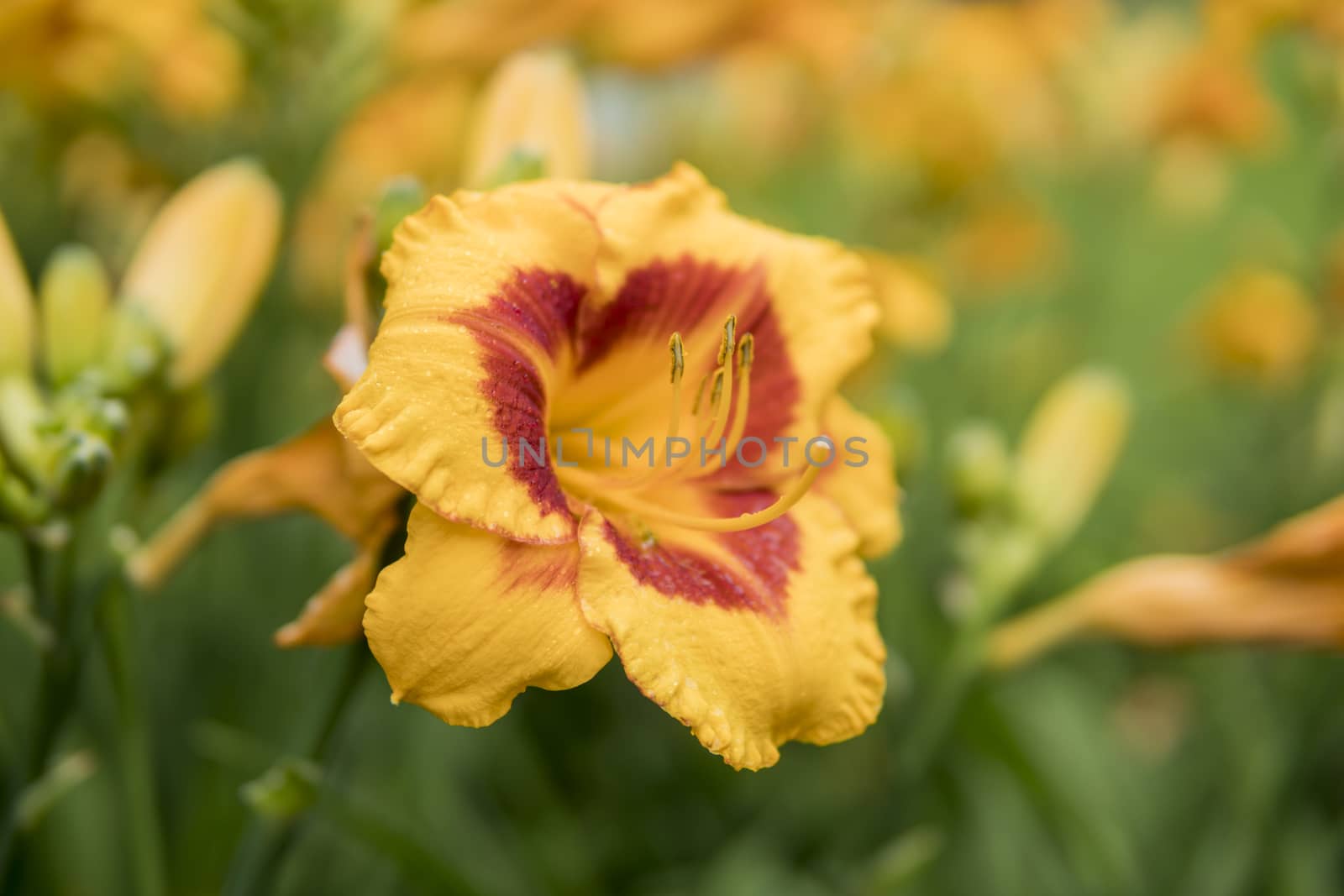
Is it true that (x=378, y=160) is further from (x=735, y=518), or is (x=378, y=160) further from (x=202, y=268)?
(x=735, y=518)

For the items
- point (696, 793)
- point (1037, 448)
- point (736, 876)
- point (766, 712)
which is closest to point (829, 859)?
point (736, 876)

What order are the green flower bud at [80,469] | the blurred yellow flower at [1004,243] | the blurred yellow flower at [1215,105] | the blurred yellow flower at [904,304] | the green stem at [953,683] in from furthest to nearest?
the blurred yellow flower at [1004,243] → the blurred yellow flower at [1215,105] → the blurred yellow flower at [904,304] → the green stem at [953,683] → the green flower bud at [80,469]

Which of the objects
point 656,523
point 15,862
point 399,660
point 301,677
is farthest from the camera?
point 301,677

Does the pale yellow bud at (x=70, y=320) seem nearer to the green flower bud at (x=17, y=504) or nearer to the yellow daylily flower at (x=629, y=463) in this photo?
the green flower bud at (x=17, y=504)

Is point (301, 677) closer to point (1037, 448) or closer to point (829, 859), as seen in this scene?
point (829, 859)

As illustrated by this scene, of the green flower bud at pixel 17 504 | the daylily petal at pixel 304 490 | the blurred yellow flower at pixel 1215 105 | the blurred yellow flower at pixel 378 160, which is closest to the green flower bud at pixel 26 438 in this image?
the green flower bud at pixel 17 504

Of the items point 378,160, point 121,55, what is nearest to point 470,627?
point 121,55
